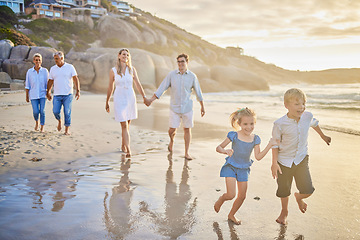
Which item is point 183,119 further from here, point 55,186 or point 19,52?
point 19,52

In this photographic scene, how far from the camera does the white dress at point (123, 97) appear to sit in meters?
5.89

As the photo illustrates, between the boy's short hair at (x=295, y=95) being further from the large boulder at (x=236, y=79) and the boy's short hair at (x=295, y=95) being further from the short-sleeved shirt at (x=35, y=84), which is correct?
the large boulder at (x=236, y=79)

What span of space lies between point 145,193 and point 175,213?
27.6 inches

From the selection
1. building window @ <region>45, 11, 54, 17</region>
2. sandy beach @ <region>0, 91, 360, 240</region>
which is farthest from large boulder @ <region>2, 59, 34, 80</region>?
building window @ <region>45, 11, 54, 17</region>

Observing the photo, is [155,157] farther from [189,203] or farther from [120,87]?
[189,203]

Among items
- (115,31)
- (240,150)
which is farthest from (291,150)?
(115,31)

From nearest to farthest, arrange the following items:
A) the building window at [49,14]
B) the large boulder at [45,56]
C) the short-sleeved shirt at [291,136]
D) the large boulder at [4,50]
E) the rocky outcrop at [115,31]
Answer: the short-sleeved shirt at [291,136] → the large boulder at [45,56] → the large boulder at [4,50] → the rocky outcrop at [115,31] → the building window at [49,14]

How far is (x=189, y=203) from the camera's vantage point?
3605 millimetres

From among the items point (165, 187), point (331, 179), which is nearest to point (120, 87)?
point (165, 187)

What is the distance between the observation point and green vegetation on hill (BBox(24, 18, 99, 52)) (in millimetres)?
47594

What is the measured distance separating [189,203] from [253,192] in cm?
93

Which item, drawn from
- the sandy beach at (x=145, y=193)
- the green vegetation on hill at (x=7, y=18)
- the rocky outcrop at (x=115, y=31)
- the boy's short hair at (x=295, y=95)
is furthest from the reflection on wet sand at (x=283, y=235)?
the rocky outcrop at (x=115, y=31)

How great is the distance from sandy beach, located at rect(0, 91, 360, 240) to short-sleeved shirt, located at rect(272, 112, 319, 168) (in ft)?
2.20

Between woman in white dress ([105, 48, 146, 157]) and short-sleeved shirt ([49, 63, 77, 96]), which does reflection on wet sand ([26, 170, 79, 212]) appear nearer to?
woman in white dress ([105, 48, 146, 157])
